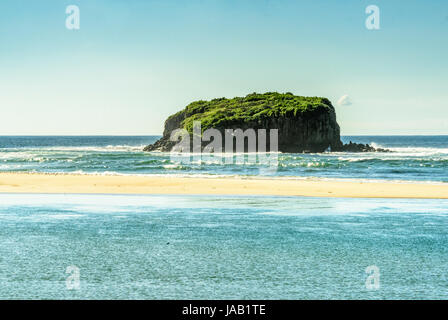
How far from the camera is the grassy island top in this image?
4117 inches

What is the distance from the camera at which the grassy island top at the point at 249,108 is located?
105 meters

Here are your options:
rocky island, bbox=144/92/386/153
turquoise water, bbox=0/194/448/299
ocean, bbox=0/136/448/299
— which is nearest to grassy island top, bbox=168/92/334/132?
rocky island, bbox=144/92/386/153

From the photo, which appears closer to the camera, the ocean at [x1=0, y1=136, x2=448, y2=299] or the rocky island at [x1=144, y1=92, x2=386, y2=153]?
the ocean at [x1=0, y1=136, x2=448, y2=299]

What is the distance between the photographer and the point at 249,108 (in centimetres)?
11431

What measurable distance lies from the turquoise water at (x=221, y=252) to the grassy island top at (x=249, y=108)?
88007 mm

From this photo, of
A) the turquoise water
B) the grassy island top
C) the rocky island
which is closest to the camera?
the turquoise water

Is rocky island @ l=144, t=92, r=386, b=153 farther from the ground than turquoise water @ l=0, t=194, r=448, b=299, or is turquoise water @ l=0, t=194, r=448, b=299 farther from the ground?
rocky island @ l=144, t=92, r=386, b=153

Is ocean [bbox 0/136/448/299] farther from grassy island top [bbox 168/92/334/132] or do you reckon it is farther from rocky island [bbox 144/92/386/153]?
grassy island top [bbox 168/92/334/132]

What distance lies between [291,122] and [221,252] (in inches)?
3708

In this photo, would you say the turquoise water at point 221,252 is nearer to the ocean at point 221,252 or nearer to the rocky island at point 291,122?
the ocean at point 221,252

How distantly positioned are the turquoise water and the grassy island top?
289ft

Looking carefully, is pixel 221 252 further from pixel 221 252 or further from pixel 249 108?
pixel 249 108
